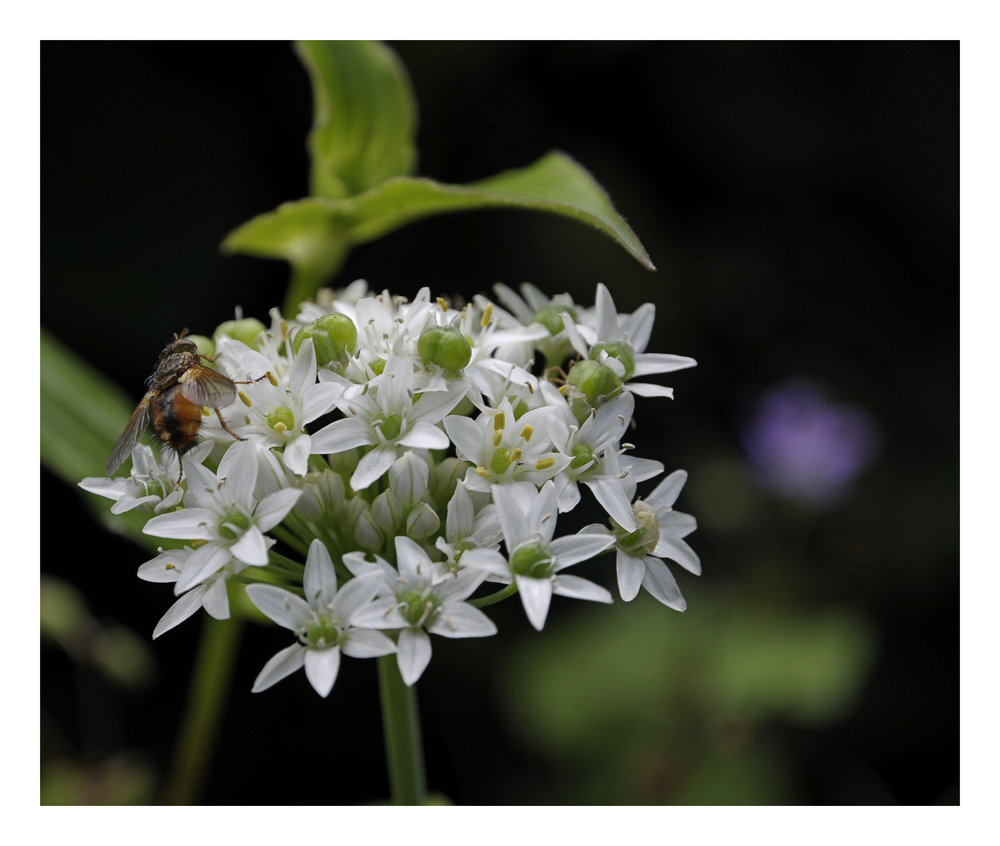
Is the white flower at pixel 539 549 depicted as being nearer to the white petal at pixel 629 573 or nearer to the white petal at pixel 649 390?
the white petal at pixel 629 573

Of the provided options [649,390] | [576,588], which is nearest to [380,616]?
[576,588]

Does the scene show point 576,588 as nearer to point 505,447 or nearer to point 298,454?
point 505,447

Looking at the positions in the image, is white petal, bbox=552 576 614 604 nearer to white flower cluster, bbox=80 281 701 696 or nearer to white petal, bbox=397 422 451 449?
white flower cluster, bbox=80 281 701 696

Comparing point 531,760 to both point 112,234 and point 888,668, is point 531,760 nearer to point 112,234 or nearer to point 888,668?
point 888,668

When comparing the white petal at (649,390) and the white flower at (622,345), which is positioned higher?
the white flower at (622,345)

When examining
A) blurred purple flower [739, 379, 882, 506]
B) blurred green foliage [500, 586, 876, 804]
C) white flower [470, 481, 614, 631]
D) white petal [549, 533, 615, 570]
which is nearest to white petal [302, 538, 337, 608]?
white flower [470, 481, 614, 631]

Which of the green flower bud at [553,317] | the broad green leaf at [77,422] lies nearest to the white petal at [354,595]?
the green flower bud at [553,317]

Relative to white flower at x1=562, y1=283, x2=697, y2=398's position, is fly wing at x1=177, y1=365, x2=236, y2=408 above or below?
below
